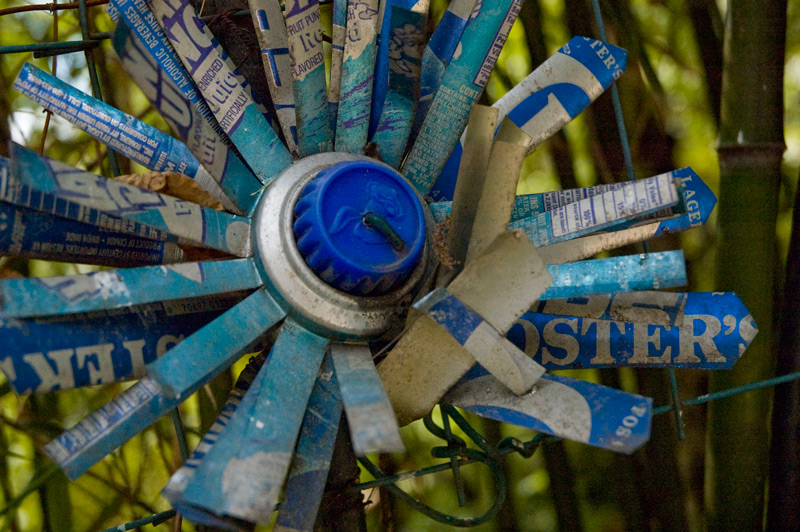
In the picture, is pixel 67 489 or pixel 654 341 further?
pixel 67 489

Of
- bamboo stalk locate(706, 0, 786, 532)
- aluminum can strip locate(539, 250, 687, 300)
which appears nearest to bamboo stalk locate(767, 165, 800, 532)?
bamboo stalk locate(706, 0, 786, 532)

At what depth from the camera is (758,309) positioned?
30.5 inches

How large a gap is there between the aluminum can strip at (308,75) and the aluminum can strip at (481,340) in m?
0.16

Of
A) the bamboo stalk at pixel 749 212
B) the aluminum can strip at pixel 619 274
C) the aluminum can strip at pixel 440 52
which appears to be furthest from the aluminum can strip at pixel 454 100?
the bamboo stalk at pixel 749 212

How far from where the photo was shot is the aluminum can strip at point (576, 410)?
0.41 m

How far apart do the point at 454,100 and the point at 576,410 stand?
254mm

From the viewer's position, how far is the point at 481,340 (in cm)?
43

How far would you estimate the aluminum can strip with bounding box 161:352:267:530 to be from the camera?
38 cm

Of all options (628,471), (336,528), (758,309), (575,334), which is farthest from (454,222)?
(628,471)

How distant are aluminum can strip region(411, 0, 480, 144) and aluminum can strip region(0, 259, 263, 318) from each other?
0.19 metres

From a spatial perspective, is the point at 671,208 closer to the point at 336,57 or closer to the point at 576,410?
the point at 576,410

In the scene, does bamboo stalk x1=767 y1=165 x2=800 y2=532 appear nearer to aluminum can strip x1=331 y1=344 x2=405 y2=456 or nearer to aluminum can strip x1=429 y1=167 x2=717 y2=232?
aluminum can strip x1=429 y1=167 x2=717 y2=232

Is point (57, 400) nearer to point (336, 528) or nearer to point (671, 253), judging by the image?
point (336, 528)

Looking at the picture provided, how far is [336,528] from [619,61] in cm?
43
